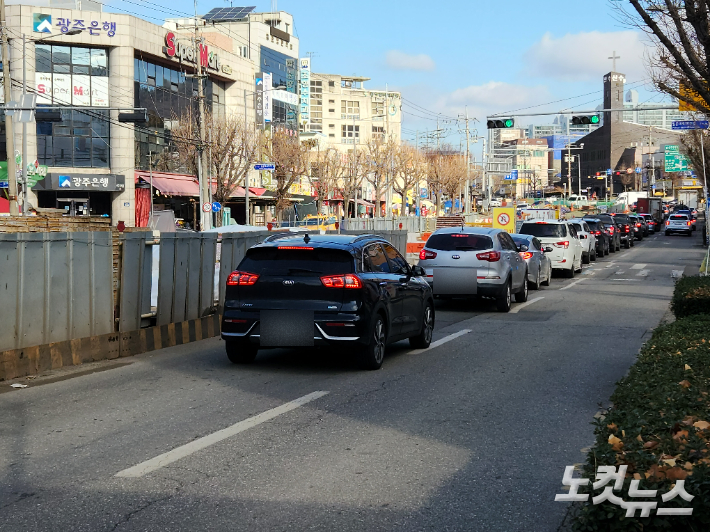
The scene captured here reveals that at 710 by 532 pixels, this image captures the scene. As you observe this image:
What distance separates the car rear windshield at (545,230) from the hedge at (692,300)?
15655 millimetres

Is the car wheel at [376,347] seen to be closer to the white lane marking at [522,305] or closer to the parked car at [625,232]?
the white lane marking at [522,305]

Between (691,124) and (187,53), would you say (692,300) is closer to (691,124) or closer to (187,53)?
(691,124)

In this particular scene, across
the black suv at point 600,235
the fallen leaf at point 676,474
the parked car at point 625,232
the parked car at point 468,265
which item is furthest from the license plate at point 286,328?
the parked car at point 625,232

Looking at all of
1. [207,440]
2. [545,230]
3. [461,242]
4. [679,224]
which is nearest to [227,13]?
[679,224]

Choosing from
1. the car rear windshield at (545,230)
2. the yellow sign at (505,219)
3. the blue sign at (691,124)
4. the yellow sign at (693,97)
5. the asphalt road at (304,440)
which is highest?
the blue sign at (691,124)

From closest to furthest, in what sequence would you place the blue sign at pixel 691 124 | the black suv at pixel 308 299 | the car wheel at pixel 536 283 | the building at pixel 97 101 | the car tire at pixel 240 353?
1. the black suv at pixel 308 299
2. the car tire at pixel 240 353
3. the car wheel at pixel 536 283
4. the blue sign at pixel 691 124
5. the building at pixel 97 101

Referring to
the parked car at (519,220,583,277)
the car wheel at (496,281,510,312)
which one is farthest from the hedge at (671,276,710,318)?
the parked car at (519,220,583,277)

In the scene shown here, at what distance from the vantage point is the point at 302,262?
34.3 feet

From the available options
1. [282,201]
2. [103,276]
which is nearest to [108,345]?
[103,276]

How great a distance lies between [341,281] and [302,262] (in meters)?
0.56

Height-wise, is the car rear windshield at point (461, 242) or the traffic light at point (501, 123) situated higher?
the traffic light at point (501, 123)

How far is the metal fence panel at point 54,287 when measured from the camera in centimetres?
1045

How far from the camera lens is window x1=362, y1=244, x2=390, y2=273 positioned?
1091cm

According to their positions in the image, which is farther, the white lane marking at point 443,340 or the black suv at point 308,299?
the white lane marking at point 443,340
